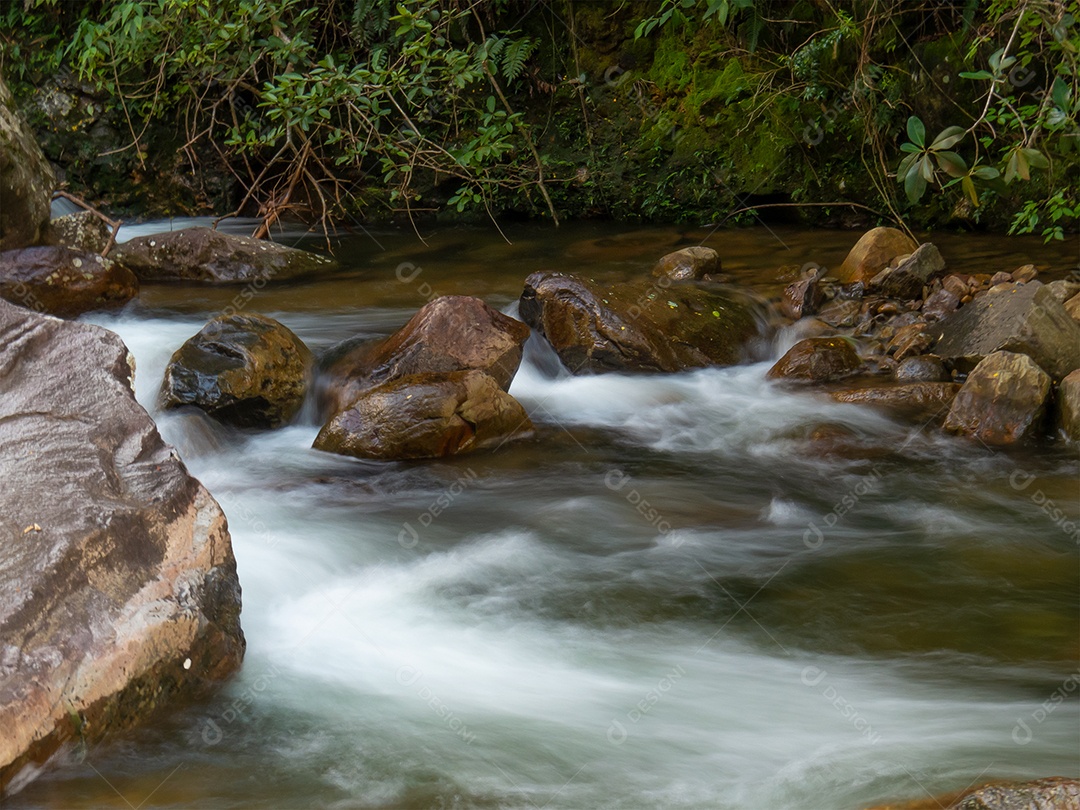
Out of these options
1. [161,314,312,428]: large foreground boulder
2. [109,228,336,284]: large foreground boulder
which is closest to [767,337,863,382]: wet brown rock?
[161,314,312,428]: large foreground boulder

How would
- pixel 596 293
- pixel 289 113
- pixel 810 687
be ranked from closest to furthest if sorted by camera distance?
pixel 810 687 → pixel 596 293 → pixel 289 113

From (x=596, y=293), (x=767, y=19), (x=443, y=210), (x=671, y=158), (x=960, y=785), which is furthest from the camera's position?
(x=443, y=210)

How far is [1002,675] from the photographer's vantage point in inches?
131

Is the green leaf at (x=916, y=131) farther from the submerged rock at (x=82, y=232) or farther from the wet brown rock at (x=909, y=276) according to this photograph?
the submerged rock at (x=82, y=232)

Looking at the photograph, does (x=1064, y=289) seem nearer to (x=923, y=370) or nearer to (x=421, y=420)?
(x=923, y=370)

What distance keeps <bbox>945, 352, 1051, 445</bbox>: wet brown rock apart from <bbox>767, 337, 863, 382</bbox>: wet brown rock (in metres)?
0.94

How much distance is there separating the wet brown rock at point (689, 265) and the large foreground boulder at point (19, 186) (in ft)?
14.5

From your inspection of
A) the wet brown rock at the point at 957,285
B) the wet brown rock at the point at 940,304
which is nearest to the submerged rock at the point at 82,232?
the wet brown rock at the point at 940,304

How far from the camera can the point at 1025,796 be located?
2.29 metres

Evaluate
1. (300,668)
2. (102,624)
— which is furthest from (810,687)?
(102,624)

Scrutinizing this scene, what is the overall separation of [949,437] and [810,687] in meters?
2.43

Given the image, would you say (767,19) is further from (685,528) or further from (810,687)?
(810,687)

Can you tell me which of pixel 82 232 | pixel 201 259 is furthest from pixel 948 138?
pixel 82 232

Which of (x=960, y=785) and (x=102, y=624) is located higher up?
(x=102, y=624)
